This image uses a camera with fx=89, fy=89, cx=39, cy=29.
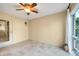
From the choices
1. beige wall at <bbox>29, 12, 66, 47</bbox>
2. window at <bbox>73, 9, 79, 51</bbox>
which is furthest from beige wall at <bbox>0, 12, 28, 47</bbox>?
window at <bbox>73, 9, 79, 51</bbox>

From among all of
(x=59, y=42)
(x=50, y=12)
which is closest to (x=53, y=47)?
(x=59, y=42)

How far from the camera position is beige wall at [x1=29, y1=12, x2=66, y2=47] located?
170 cm

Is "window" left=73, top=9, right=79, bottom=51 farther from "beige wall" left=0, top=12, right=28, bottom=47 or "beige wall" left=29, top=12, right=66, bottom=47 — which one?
"beige wall" left=0, top=12, right=28, bottom=47

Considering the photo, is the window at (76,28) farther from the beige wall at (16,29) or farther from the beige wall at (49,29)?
the beige wall at (16,29)

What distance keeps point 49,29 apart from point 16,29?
71 cm

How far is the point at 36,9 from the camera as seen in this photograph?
178cm

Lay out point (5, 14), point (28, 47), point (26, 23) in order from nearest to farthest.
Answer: point (5, 14), point (26, 23), point (28, 47)

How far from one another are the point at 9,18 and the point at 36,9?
0.58m

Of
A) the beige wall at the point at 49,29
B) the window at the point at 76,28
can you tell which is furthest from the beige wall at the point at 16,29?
the window at the point at 76,28

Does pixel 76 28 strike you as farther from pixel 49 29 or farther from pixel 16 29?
pixel 16 29

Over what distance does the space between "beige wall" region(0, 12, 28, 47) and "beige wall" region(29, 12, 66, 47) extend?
0.13 meters

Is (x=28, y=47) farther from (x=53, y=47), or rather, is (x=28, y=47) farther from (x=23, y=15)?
(x=23, y=15)

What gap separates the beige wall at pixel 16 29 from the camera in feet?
5.80

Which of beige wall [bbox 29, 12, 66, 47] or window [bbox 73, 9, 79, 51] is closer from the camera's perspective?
window [bbox 73, 9, 79, 51]
